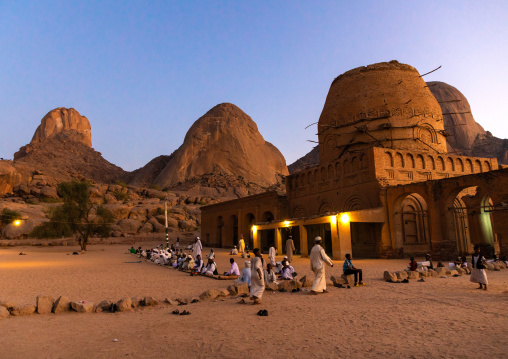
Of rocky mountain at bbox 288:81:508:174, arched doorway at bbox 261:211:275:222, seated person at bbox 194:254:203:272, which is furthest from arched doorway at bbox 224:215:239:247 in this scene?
rocky mountain at bbox 288:81:508:174

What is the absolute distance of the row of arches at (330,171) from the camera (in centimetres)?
2255

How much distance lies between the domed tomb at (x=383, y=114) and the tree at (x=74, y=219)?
23.6 m

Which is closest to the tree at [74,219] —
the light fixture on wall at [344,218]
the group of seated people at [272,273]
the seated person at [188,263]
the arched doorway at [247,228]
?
the arched doorway at [247,228]

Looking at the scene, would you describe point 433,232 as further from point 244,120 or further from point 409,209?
point 244,120

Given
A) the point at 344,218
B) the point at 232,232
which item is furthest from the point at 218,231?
the point at 344,218

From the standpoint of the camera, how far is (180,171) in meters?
81.9

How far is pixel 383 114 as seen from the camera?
2539 cm

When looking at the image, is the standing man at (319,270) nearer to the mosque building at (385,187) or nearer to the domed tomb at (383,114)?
the mosque building at (385,187)

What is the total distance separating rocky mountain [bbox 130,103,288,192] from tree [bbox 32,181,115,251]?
131 feet

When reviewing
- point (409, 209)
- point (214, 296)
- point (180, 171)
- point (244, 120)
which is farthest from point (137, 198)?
point (214, 296)

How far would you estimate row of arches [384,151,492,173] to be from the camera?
22.1m

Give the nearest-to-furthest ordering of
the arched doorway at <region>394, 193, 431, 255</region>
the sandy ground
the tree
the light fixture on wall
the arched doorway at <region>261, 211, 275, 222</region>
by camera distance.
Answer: the sandy ground
the light fixture on wall
the arched doorway at <region>394, 193, 431, 255</region>
the arched doorway at <region>261, 211, 275, 222</region>
the tree

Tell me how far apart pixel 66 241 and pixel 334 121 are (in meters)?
34.6

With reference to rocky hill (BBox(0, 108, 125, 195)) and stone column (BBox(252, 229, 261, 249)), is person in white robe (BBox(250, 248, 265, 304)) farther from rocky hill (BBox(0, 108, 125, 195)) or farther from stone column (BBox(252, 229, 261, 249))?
rocky hill (BBox(0, 108, 125, 195))
